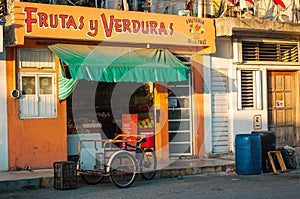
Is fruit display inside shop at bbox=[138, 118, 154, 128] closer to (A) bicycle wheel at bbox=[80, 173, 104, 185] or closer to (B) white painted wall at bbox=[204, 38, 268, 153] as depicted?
(B) white painted wall at bbox=[204, 38, 268, 153]

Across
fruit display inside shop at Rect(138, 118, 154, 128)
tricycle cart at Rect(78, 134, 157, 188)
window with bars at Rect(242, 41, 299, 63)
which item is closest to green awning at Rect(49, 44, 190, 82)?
fruit display inside shop at Rect(138, 118, 154, 128)

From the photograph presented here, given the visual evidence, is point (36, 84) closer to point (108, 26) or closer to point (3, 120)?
point (3, 120)

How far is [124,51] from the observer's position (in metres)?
15.0

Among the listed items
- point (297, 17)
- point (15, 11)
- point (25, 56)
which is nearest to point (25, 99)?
point (25, 56)

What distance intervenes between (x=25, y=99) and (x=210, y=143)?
5.71 meters

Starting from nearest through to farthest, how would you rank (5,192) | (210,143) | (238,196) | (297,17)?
(238,196) → (5,192) → (210,143) → (297,17)

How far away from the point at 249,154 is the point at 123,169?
340 cm

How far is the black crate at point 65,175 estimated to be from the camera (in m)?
11.8

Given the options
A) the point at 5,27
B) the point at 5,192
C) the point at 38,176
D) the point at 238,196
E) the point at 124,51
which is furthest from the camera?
the point at 124,51

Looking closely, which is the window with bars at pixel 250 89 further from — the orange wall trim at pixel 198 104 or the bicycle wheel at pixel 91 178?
the bicycle wheel at pixel 91 178

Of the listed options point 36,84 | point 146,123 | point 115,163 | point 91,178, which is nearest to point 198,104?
point 146,123

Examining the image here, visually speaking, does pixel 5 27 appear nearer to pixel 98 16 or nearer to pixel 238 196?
pixel 98 16

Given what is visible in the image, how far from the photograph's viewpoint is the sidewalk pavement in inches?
474

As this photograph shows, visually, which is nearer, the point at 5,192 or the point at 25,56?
the point at 5,192
